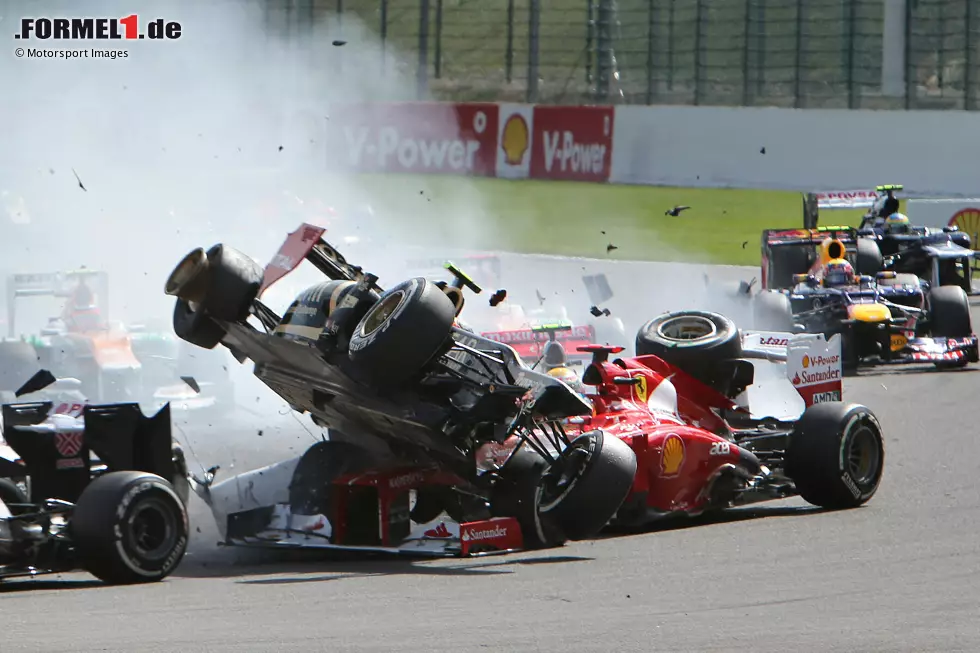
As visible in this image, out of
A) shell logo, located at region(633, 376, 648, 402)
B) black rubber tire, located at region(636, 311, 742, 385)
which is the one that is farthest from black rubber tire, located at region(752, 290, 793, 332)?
shell logo, located at region(633, 376, 648, 402)

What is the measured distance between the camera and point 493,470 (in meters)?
8.03

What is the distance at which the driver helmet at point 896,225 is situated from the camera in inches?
726

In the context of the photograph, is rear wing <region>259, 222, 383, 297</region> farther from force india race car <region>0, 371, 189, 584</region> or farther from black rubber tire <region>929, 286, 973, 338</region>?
black rubber tire <region>929, 286, 973, 338</region>

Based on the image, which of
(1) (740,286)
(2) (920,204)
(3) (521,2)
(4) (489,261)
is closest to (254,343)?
(4) (489,261)

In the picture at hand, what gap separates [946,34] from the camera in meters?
31.0

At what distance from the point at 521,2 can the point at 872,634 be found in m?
31.4

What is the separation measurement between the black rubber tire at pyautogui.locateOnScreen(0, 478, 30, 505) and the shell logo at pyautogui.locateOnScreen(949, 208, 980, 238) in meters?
18.4

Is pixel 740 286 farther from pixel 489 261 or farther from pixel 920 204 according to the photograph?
pixel 920 204

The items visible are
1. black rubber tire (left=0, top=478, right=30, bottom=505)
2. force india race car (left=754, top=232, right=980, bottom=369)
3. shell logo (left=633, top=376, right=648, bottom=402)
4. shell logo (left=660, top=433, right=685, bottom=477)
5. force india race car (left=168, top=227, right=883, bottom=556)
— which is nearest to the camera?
black rubber tire (left=0, top=478, right=30, bottom=505)

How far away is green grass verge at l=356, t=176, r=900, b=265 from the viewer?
2617cm

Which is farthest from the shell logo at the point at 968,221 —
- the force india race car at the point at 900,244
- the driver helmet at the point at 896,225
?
the driver helmet at the point at 896,225

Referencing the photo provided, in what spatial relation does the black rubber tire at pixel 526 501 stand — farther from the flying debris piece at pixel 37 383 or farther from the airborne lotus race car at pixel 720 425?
the flying debris piece at pixel 37 383

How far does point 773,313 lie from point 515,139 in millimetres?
17308

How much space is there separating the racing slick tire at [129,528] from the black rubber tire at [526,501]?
1.73 meters
